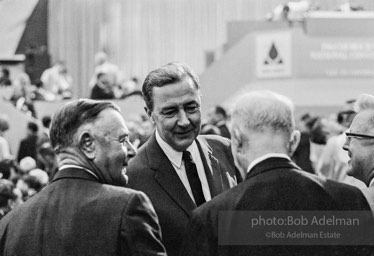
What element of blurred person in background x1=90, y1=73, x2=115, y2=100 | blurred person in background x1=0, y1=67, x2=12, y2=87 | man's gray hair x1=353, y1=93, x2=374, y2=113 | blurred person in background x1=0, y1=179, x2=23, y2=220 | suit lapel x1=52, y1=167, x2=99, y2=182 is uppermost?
man's gray hair x1=353, y1=93, x2=374, y2=113

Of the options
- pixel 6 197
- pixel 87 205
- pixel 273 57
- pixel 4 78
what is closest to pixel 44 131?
pixel 273 57

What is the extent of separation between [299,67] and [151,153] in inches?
411

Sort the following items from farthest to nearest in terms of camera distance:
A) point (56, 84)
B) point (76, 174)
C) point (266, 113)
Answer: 1. point (56, 84)
2. point (76, 174)
3. point (266, 113)

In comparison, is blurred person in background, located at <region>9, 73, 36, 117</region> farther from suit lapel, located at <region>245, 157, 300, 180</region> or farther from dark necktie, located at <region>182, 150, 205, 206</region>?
suit lapel, located at <region>245, 157, 300, 180</region>

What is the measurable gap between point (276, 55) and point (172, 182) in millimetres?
10419

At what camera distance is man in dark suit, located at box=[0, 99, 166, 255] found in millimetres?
3107

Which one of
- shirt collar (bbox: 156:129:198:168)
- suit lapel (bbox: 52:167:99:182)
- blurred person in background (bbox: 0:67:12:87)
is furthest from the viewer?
blurred person in background (bbox: 0:67:12:87)

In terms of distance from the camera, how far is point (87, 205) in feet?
10.3

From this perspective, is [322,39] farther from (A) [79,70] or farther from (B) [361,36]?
(A) [79,70]

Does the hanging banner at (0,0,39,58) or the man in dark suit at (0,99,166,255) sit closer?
the man in dark suit at (0,99,166,255)

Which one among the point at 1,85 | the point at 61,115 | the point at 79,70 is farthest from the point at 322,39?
the point at 61,115

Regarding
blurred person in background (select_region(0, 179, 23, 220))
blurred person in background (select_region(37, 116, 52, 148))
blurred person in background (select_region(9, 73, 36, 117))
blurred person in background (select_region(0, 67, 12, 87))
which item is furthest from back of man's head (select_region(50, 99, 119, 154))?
blurred person in background (select_region(0, 67, 12, 87))

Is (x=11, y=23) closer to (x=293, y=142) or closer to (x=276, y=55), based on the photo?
(x=276, y=55)

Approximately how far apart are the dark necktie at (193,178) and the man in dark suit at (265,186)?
80 cm
